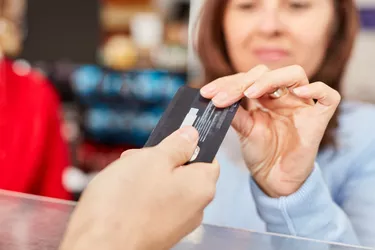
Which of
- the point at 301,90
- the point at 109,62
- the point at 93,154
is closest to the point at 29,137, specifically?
the point at 301,90

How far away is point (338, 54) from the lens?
71 cm

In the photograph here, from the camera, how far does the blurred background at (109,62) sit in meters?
2.38

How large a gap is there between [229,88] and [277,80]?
0.18 feet

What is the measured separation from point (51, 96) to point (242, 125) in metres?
0.68

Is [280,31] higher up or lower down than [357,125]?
higher up

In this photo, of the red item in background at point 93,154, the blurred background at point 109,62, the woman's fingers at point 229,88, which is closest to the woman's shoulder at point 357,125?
the woman's fingers at point 229,88

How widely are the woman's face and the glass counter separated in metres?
0.27

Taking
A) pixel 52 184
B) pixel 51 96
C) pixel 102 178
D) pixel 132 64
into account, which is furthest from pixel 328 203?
pixel 132 64

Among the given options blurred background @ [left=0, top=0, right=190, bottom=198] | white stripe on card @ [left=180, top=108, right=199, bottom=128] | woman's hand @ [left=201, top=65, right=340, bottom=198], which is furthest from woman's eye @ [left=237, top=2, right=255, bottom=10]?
blurred background @ [left=0, top=0, right=190, bottom=198]

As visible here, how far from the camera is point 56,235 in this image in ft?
1.43

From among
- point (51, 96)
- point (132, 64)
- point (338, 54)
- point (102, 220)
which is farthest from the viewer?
point (132, 64)

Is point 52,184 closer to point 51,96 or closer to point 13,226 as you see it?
point 51,96

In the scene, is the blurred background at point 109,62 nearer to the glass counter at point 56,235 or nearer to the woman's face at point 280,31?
the woman's face at point 280,31

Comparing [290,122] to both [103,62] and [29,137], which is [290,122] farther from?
[103,62]
